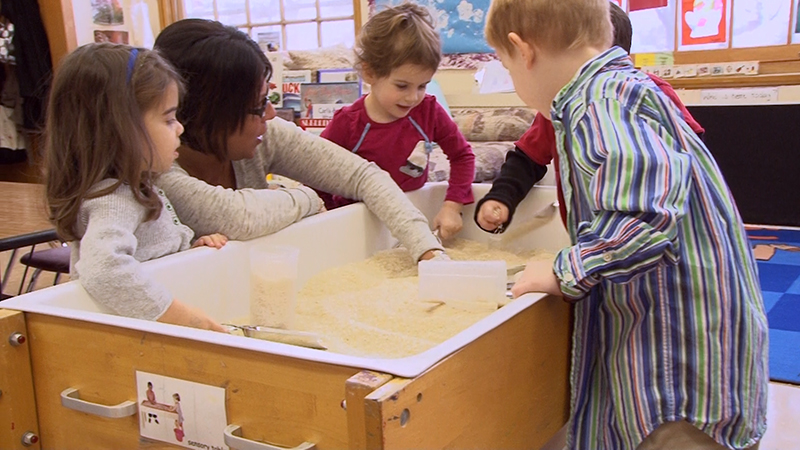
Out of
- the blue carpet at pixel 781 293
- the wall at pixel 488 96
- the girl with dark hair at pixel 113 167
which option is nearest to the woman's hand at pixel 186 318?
the girl with dark hair at pixel 113 167

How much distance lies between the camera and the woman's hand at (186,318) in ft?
3.09

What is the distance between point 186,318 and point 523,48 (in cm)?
55

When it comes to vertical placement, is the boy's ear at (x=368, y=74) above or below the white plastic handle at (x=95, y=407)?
above

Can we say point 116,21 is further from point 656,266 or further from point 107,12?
point 656,266

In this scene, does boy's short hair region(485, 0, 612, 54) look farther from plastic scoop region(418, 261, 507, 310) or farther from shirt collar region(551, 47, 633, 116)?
plastic scoop region(418, 261, 507, 310)

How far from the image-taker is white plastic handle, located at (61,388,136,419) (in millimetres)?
766

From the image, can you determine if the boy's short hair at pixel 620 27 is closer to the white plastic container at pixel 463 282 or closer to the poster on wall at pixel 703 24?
the white plastic container at pixel 463 282

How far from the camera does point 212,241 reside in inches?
44.8

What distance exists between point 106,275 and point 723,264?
2.43 ft

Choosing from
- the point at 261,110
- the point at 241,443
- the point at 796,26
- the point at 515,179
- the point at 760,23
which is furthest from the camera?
the point at 760,23

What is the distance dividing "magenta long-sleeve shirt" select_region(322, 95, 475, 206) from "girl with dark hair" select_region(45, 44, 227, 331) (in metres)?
0.67

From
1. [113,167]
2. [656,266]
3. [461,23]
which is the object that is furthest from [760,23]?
[113,167]

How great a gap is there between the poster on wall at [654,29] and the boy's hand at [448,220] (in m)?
2.39

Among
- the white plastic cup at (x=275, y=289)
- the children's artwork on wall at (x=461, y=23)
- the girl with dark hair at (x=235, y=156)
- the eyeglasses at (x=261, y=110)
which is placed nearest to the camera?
the white plastic cup at (x=275, y=289)
